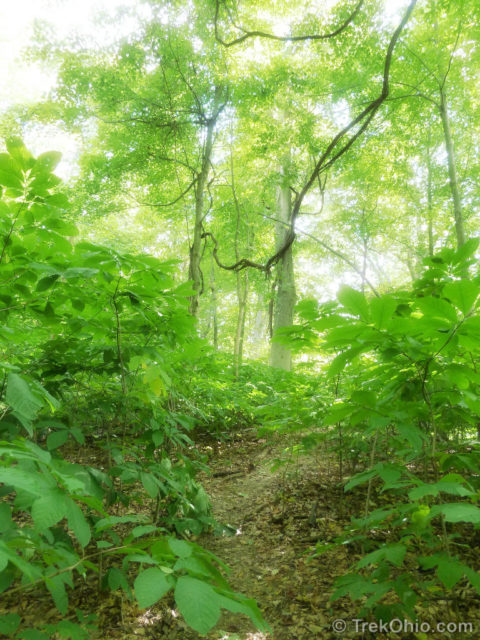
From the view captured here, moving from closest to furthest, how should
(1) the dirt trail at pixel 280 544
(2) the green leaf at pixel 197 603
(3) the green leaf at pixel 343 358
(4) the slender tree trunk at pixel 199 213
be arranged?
(2) the green leaf at pixel 197 603, (3) the green leaf at pixel 343 358, (1) the dirt trail at pixel 280 544, (4) the slender tree trunk at pixel 199 213

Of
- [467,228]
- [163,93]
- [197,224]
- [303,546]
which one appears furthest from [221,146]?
[303,546]

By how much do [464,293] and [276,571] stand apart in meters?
2.66

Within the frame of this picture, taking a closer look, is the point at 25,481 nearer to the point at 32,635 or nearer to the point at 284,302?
the point at 32,635

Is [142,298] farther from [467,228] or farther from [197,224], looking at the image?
[467,228]

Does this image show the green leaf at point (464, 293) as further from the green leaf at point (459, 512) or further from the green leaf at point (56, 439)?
the green leaf at point (56, 439)

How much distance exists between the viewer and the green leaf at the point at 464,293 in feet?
3.70

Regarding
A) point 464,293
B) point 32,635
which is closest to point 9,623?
point 32,635

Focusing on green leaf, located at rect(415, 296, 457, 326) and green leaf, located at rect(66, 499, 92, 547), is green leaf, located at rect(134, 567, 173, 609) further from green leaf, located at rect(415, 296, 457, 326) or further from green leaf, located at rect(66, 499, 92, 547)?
green leaf, located at rect(415, 296, 457, 326)

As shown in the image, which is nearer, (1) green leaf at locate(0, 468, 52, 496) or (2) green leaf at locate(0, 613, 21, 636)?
(1) green leaf at locate(0, 468, 52, 496)

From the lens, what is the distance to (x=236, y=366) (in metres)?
8.41

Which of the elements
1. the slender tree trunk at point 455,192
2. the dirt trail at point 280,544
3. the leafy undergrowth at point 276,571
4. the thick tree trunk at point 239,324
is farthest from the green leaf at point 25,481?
the thick tree trunk at point 239,324

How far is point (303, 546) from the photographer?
3.03 m

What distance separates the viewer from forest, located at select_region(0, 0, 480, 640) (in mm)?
1280

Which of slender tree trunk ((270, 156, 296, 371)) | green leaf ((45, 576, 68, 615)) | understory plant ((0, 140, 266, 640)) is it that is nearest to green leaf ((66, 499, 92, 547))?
understory plant ((0, 140, 266, 640))
